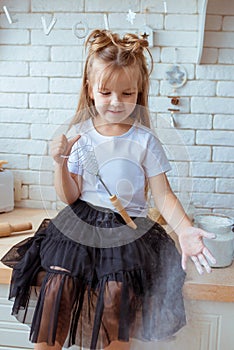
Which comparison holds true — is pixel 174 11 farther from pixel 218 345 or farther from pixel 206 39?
pixel 218 345

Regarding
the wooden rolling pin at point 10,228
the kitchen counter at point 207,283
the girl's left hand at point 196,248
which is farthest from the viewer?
the wooden rolling pin at point 10,228

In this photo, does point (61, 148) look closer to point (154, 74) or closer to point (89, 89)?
point (89, 89)

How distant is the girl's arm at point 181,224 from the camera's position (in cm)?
72

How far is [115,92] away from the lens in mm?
749

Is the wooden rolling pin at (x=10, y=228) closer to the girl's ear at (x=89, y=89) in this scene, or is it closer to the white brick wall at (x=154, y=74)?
the white brick wall at (x=154, y=74)

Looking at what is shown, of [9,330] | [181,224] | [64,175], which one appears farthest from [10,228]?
[181,224]

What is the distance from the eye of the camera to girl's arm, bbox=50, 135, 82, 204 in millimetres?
750

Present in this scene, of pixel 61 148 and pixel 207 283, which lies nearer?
pixel 61 148

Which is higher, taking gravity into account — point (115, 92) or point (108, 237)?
point (115, 92)

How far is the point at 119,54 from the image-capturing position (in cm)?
75

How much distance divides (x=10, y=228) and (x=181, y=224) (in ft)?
1.43

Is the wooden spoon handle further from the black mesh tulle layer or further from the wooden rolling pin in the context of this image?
the wooden rolling pin

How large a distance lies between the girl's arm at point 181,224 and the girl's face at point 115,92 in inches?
5.5

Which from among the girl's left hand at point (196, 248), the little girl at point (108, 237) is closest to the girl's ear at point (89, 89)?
the little girl at point (108, 237)
